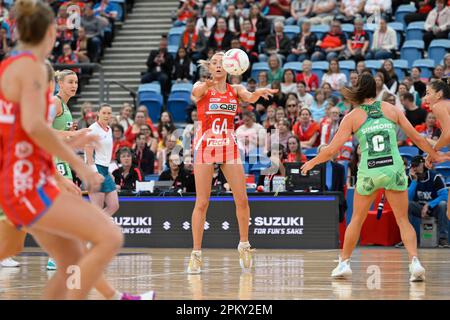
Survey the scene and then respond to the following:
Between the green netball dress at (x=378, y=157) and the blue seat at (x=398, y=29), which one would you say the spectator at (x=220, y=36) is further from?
the green netball dress at (x=378, y=157)

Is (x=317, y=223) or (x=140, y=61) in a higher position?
(x=140, y=61)

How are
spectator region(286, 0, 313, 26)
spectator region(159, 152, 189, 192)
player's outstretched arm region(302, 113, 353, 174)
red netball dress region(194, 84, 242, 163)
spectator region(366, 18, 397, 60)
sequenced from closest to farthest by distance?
player's outstretched arm region(302, 113, 353, 174) → red netball dress region(194, 84, 242, 163) → spectator region(159, 152, 189, 192) → spectator region(366, 18, 397, 60) → spectator region(286, 0, 313, 26)

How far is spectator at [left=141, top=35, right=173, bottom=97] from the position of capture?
21734mm

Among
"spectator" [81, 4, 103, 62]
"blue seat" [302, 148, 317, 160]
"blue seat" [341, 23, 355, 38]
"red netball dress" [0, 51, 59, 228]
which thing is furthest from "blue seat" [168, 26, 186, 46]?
"red netball dress" [0, 51, 59, 228]

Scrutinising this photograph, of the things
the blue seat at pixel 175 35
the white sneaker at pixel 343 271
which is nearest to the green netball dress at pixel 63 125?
the white sneaker at pixel 343 271

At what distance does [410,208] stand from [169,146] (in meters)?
5.00

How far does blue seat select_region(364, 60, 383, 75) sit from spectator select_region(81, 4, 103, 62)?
7628 millimetres

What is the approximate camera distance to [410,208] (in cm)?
1614

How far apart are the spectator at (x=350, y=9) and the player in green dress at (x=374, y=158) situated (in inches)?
479

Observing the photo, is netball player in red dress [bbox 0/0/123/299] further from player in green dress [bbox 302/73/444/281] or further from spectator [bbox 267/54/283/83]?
spectator [bbox 267/54/283/83]

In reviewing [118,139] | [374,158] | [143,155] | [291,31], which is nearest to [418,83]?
[291,31]

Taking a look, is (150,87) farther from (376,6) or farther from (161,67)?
(376,6)

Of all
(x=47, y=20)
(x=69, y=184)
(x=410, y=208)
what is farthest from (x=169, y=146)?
(x=47, y=20)

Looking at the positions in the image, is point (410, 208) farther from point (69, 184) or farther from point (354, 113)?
point (69, 184)
